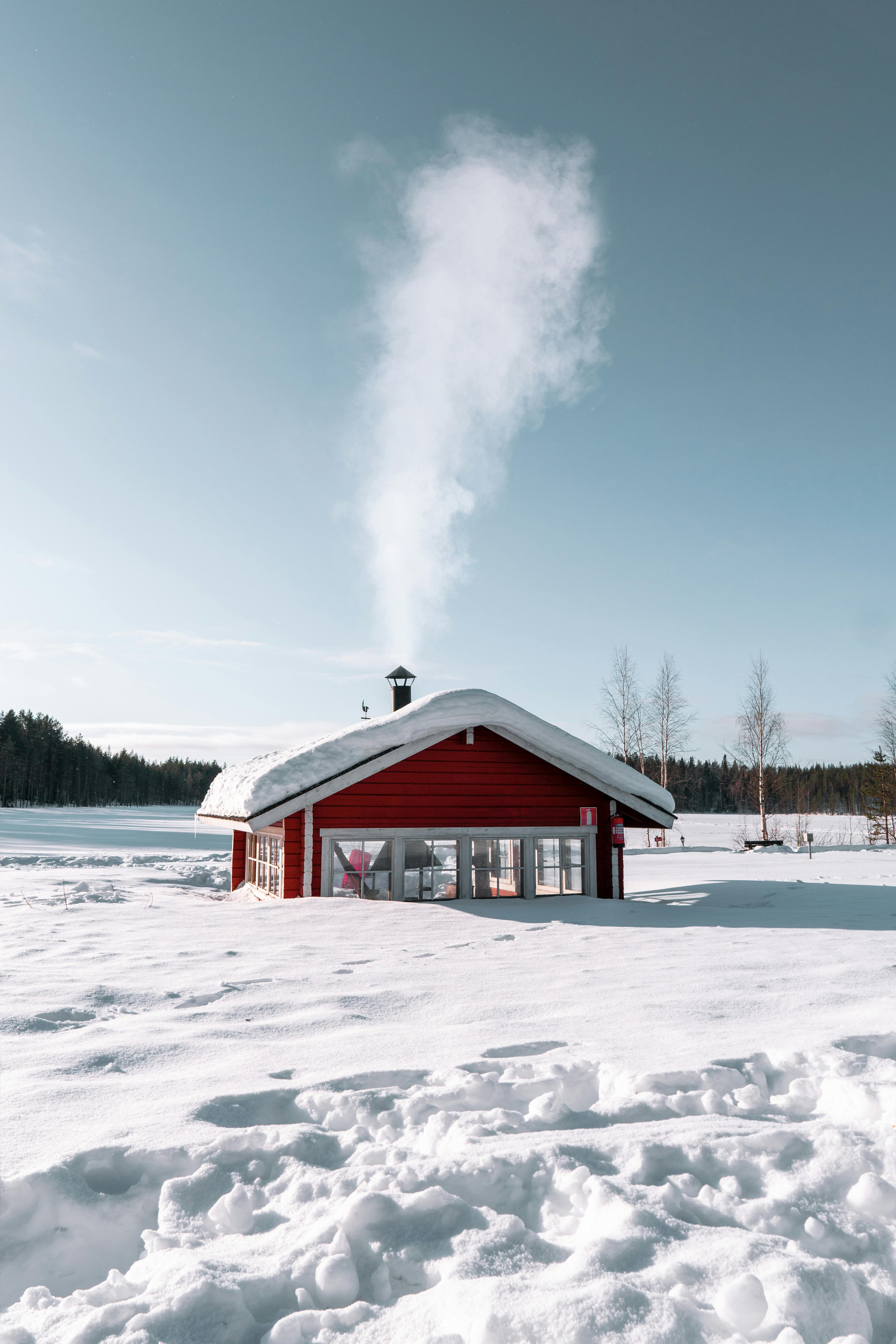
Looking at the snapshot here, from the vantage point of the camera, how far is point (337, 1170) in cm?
329

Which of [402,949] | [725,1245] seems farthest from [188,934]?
[725,1245]

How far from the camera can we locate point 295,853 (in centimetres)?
1209

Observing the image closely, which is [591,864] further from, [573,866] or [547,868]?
[547,868]

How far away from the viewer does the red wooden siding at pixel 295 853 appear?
1208 centimetres

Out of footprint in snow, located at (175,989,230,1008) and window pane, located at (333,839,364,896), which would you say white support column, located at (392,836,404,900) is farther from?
footprint in snow, located at (175,989,230,1008)

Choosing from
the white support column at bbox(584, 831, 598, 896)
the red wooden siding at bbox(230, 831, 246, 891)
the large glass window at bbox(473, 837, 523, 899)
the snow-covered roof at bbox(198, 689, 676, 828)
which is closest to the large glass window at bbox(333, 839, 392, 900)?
the snow-covered roof at bbox(198, 689, 676, 828)

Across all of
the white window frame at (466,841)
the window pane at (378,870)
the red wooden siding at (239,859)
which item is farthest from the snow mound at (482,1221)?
the red wooden siding at (239,859)

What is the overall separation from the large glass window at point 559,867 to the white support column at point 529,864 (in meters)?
0.04

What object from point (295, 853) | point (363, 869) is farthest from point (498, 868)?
point (295, 853)

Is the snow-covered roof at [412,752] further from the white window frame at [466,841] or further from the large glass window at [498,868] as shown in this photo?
the large glass window at [498,868]

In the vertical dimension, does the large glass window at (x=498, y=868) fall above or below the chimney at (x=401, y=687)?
below

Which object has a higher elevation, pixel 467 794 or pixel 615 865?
pixel 467 794

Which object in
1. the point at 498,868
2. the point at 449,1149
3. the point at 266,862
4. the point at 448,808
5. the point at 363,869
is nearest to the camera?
the point at 449,1149

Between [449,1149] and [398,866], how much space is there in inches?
363
